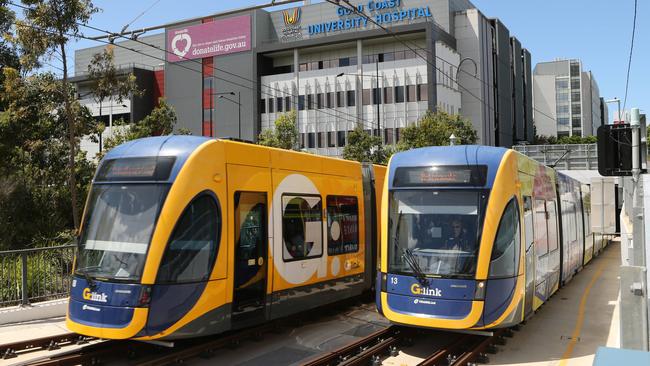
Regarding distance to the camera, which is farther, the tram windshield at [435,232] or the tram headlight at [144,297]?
the tram windshield at [435,232]

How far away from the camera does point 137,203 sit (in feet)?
26.0

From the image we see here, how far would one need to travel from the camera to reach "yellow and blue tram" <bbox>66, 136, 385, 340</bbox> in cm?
758

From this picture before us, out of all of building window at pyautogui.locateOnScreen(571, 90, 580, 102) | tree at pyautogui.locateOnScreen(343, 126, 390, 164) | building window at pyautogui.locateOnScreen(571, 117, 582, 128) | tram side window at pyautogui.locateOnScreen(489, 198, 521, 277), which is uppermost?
building window at pyautogui.locateOnScreen(571, 90, 580, 102)

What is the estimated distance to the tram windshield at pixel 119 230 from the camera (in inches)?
301

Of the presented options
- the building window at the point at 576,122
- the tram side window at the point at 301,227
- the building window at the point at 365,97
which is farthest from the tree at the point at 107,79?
the building window at the point at 576,122

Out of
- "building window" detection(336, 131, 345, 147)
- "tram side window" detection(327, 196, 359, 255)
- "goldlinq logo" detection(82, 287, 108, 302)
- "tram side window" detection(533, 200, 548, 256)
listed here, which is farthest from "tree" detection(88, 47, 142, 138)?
"building window" detection(336, 131, 345, 147)

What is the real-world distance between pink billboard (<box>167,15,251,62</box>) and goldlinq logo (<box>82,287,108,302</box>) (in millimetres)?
59257

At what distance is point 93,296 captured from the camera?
7.75 metres

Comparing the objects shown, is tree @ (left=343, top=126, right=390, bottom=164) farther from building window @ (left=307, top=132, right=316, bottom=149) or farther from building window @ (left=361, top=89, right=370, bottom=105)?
building window @ (left=307, top=132, right=316, bottom=149)

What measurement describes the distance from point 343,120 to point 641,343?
176ft

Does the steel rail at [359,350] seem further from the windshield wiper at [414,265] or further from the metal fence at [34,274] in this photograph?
the metal fence at [34,274]

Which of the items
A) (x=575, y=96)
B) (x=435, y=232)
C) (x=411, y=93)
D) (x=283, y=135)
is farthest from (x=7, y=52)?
(x=575, y=96)

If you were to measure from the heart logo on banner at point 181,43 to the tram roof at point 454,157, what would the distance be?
6334 centimetres

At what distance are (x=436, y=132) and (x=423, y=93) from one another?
17.3 meters
